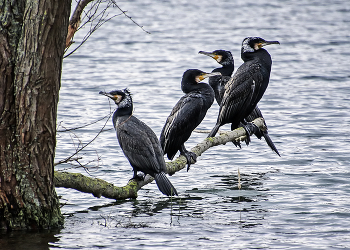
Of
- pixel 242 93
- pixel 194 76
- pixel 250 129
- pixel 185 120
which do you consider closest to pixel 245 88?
pixel 242 93

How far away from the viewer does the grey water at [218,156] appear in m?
5.80

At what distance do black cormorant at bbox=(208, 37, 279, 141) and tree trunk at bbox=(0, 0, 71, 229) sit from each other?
3.39 metres

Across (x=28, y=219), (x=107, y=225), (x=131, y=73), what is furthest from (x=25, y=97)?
(x=131, y=73)

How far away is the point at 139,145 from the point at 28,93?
6.07 feet

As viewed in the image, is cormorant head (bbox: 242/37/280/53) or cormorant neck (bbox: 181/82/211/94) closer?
cormorant neck (bbox: 181/82/211/94)

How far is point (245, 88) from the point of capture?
26.7 ft

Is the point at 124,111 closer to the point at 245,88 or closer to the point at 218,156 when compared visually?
the point at 245,88

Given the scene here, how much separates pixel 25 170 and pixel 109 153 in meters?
4.37

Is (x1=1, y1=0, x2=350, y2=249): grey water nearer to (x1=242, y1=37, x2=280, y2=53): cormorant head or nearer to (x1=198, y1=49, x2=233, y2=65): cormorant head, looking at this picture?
(x1=198, y1=49, x2=233, y2=65): cormorant head

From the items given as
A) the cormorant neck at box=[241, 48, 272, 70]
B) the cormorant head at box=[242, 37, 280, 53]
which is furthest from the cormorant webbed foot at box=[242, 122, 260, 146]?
the cormorant head at box=[242, 37, 280, 53]

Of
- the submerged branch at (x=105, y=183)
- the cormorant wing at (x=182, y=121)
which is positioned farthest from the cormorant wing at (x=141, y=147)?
the cormorant wing at (x=182, y=121)

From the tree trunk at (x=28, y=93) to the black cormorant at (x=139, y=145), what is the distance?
1442 mm

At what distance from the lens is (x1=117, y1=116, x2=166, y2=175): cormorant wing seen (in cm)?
642

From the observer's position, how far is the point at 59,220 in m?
5.64
